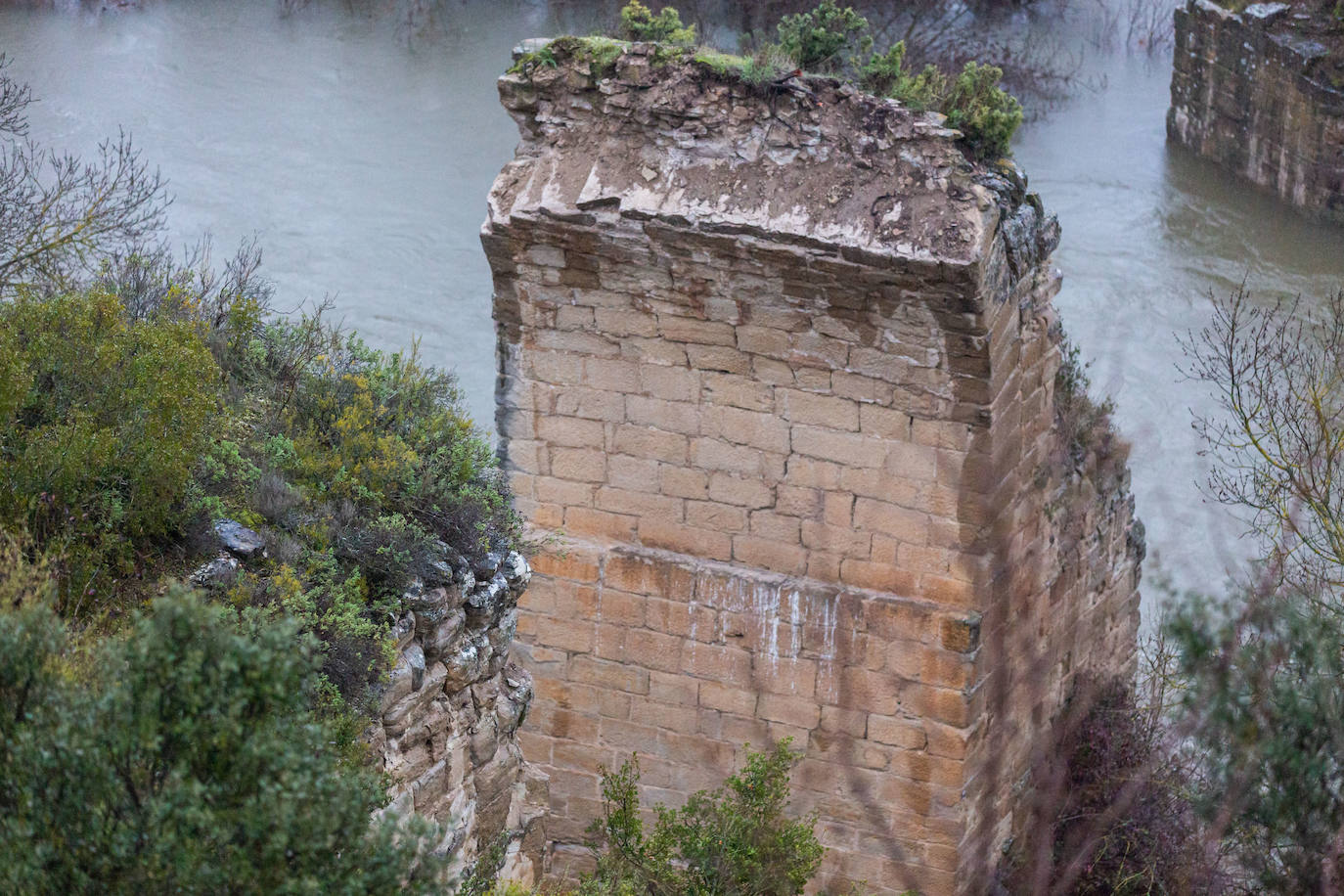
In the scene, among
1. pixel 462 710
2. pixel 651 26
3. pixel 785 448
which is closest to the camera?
pixel 462 710

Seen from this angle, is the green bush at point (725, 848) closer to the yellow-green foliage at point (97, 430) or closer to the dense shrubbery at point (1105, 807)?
the dense shrubbery at point (1105, 807)

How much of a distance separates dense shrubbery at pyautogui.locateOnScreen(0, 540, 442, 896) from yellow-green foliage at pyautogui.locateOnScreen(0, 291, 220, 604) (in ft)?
3.42

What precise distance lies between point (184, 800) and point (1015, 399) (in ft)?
13.7

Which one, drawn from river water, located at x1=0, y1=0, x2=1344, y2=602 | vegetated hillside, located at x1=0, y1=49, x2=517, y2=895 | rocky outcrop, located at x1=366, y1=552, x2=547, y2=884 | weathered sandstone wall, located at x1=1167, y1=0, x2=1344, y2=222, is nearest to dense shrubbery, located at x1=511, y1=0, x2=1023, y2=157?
vegetated hillside, located at x1=0, y1=49, x2=517, y2=895

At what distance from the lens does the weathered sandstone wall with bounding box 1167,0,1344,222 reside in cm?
1414

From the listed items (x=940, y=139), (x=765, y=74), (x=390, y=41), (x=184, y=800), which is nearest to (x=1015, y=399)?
(x=940, y=139)

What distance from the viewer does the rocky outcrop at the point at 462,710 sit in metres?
4.09

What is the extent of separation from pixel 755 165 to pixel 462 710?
95.3 inches

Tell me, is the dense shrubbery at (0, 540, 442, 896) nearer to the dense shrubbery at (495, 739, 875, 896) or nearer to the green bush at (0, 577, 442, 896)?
the green bush at (0, 577, 442, 896)

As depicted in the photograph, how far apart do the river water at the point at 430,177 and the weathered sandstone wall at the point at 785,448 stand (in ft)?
18.4

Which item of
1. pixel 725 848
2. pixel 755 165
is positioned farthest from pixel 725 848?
pixel 755 165

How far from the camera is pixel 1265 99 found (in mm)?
14875

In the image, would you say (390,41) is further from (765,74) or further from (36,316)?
(36,316)

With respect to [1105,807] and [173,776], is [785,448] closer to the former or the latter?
[1105,807]
